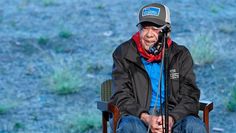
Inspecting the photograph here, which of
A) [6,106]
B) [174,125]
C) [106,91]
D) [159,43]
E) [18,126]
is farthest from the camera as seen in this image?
[6,106]

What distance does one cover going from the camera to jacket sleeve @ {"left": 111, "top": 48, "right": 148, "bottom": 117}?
463 cm

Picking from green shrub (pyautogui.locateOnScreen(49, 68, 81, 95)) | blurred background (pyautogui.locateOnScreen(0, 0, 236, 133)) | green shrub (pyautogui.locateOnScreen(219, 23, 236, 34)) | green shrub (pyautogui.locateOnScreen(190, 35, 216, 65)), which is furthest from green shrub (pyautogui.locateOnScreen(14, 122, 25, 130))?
green shrub (pyautogui.locateOnScreen(219, 23, 236, 34))

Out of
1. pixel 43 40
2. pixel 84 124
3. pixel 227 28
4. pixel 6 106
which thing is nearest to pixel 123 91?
pixel 84 124

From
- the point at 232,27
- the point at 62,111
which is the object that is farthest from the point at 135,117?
the point at 232,27

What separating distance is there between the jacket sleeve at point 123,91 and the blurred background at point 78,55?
2.41 meters

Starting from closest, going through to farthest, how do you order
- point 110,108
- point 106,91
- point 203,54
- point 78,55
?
point 110,108 < point 106,91 < point 203,54 < point 78,55

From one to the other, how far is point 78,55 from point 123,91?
231 inches

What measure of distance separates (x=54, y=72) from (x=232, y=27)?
357cm

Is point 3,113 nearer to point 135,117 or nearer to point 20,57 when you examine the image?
point 20,57

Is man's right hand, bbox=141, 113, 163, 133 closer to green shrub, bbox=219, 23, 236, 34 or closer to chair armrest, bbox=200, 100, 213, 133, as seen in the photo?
chair armrest, bbox=200, 100, 213, 133

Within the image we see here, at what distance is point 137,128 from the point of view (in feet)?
14.6

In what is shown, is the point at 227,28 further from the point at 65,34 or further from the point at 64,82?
the point at 64,82

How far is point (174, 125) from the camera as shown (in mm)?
4598

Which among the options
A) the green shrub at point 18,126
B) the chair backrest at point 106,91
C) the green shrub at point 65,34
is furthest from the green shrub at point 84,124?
the green shrub at point 65,34
